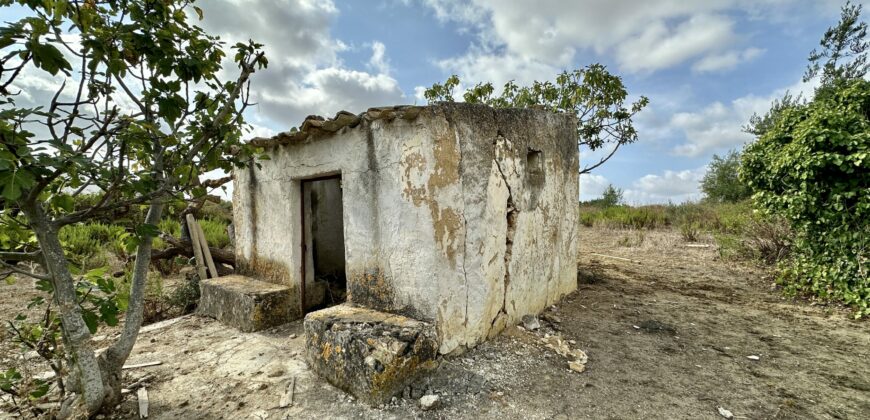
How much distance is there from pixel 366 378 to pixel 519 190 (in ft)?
8.12

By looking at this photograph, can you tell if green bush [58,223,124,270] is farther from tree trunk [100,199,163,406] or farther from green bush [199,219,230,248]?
tree trunk [100,199,163,406]

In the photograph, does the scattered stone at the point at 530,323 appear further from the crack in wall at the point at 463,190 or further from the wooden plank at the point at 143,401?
the wooden plank at the point at 143,401

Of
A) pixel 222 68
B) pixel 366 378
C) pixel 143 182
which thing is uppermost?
pixel 222 68

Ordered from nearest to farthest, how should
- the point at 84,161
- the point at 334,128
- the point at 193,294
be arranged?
the point at 84,161 → the point at 334,128 → the point at 193,294

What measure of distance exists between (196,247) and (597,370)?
5587 millimetres

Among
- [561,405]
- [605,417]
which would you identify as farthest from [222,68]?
[605,417]

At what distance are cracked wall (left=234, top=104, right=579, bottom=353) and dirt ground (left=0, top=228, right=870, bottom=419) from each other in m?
0.52

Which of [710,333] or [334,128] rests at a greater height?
[334,128]

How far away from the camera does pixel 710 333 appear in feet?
14.0

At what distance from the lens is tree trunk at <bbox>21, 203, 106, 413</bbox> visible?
230cm

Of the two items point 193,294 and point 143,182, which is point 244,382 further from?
point 193,294

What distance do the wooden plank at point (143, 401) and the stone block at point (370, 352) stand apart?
46.8 inches

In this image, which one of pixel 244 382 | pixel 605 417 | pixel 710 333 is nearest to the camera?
pixel 605 417

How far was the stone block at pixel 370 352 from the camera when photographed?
283 centimetres
